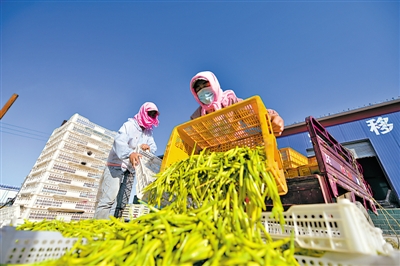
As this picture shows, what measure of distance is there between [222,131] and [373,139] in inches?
439

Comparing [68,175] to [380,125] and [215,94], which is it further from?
[380,125]

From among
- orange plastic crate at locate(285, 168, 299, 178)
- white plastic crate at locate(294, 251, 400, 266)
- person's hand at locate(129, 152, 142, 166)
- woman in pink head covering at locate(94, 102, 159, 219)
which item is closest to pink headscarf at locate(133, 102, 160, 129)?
woman in pink head covering at locate(94, 102, 159, 219)

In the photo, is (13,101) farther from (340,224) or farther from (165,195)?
(340,224)

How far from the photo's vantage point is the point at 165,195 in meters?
2.06

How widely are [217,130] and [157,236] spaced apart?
1397mm

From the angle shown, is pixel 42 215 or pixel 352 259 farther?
pixel 42 215

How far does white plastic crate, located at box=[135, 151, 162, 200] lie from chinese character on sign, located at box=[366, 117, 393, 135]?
11.8 meters

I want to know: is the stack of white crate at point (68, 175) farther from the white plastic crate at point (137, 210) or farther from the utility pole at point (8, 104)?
the white plastic crate at point (137, 210)

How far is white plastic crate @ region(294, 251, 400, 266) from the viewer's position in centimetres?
75

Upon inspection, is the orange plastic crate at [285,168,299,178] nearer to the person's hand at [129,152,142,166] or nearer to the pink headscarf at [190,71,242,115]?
the pink headscarf at [190,71,242,115]

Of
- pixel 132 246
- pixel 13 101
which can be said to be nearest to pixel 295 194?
pixel 132 246

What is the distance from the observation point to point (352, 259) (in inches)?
32.0

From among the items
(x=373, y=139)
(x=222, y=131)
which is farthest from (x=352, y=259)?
(x=373, y=139)

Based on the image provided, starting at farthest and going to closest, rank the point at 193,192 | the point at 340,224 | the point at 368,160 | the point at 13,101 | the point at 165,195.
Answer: the point at 368,160, the point at 13,101, the point at 165,195, the point at 193,192, the point at 340,224
